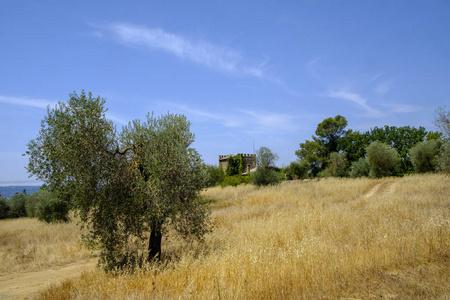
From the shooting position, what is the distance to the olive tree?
714 cm

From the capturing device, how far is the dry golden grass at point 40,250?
10295 millimetres

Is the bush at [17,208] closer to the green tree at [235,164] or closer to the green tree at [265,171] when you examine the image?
the green tree at [265,171]

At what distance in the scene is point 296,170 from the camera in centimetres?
4628

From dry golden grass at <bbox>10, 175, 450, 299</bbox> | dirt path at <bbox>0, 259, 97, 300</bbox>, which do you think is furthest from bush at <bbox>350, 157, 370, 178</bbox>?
dirt path at <bbox>0, 259, 97, 300</bbox>

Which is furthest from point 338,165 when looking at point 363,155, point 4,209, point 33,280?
point 4,209

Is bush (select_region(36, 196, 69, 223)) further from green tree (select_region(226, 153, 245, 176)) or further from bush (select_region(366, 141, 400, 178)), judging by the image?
green tree (select_region(226, 153, 245, 176))

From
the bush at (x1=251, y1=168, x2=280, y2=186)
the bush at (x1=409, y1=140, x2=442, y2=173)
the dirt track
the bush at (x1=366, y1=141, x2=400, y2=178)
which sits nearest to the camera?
the dirt track

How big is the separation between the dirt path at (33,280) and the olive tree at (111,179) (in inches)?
61.8

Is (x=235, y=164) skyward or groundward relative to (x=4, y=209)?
skyward

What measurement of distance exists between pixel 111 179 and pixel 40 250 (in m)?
7.54

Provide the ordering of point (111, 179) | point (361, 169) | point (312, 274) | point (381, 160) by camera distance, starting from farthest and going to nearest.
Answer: point (361, 169) < point (381, 160) < point (111, 179) < point (312, 274)

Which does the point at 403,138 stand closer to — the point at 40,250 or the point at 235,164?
the point at 235,164

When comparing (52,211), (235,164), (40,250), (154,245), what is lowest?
(40,250)

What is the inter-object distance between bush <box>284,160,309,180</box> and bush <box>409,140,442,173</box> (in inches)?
657
